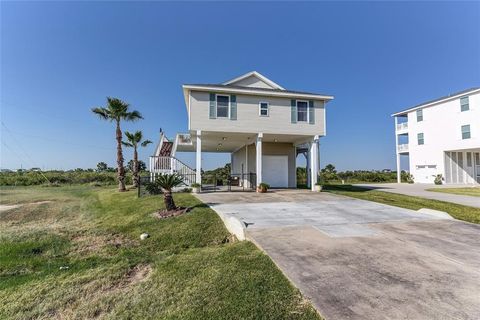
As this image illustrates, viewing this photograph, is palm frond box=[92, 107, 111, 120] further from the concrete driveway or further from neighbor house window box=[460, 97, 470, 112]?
neighbor house window box=[460, 97, 470, 112]

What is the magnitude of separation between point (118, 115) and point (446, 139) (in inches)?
1221

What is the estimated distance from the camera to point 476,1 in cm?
1323

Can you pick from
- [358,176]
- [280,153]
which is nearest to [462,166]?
[358,176]

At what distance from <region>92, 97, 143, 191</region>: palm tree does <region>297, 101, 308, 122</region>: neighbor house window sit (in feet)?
42.0

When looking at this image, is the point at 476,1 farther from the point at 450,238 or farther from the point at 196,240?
the point at 196,240

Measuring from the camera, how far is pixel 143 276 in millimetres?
3973

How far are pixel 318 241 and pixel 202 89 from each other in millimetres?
10391

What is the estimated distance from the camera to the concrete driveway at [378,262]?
102 inches

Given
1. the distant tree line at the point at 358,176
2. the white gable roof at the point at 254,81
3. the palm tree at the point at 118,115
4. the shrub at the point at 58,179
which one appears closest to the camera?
the white gable roof at the point at 254,81

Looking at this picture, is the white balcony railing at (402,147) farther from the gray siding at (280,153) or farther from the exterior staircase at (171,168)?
the exterior staircase at (171,168)

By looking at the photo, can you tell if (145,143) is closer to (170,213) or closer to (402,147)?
(170,213)

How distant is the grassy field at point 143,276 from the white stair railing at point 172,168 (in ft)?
22.5

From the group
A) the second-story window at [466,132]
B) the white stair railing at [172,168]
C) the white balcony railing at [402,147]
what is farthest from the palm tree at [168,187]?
the white balcony railing at [402,147]

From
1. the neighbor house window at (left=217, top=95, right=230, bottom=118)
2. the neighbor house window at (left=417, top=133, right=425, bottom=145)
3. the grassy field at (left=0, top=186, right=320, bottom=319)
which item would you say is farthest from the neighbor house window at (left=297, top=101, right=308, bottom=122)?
the neighbor house window at (left=417, top=133, right=425, bottom=145)
